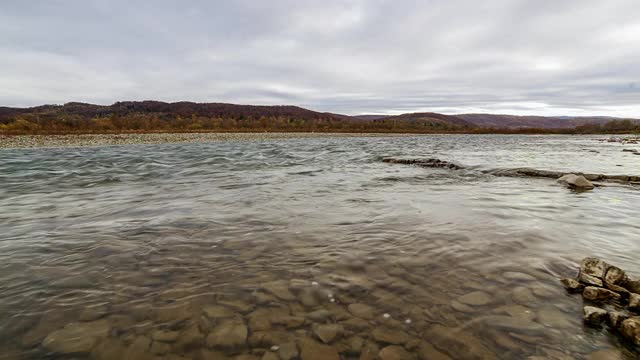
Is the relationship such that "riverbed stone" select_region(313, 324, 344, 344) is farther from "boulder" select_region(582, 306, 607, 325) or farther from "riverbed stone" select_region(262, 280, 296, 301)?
"boulder" select_region(582, 306, 607, 325)

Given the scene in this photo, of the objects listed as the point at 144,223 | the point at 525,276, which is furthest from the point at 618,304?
the point at 144,223

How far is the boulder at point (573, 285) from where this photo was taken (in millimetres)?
→ 3919

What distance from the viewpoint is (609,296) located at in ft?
12.1

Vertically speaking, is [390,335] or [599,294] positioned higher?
[599,294]

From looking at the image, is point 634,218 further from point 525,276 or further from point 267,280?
point 267,280

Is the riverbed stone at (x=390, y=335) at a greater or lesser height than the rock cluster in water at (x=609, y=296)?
lesser

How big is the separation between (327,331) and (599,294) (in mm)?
3065

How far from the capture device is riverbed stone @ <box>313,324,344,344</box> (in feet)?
10.2

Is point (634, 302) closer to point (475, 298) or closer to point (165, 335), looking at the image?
point (475, 298)

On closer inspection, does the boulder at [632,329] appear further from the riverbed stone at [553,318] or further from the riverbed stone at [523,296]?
the riverbed stone at [523,296]

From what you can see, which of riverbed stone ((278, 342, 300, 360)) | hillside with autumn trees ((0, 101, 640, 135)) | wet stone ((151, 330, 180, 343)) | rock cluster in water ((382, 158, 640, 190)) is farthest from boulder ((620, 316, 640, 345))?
hillside with autumn trees ((0, 101, 640, 135))

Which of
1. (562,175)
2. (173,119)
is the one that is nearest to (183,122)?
(173,119)

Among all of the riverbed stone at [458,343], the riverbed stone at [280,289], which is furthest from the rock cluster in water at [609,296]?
the riverbed stone at [280,289]

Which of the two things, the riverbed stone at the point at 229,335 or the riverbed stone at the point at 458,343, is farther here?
the riverbed stone at the point at 229,335
